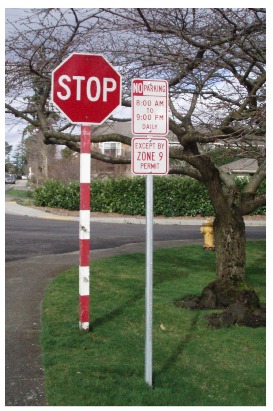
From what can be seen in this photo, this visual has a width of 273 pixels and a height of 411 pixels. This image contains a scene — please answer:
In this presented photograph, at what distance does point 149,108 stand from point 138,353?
7.79 feet

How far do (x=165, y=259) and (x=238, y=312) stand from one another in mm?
4951

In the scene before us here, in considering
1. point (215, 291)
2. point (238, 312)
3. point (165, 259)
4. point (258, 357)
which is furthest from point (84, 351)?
point (165, 259)

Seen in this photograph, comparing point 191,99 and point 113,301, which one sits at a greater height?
point 191,99

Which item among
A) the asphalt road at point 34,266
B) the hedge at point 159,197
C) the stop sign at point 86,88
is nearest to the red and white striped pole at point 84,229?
the stop sign at point 86,88

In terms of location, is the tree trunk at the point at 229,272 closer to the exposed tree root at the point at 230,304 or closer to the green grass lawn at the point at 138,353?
the exposed tree root at the point at 230,304

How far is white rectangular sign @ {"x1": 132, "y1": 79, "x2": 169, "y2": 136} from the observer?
4645 millimetres

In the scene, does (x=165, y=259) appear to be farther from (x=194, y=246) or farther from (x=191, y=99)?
(x=191, y=99)

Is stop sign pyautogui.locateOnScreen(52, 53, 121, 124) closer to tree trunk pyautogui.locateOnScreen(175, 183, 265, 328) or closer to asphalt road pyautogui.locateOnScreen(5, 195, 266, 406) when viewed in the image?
asphalt road pyautogui.locateOnScreen(5, 195, 266, 406)

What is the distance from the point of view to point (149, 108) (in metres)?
4.68

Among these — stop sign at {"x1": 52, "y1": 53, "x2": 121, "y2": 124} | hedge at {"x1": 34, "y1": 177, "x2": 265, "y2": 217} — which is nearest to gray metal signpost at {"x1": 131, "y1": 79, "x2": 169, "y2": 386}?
stop sign at {"x1": 52, "y1": 53, "x2": 121, "y2": 124}

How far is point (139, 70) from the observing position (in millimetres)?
7957

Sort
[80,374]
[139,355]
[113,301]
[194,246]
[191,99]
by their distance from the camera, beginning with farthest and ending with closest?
[194,246] < [191,99] < [113,301] < [139,355] < [80,374]

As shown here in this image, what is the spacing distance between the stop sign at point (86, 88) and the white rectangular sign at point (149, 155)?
1.48 m

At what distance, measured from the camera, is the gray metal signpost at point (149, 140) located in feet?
15.2
